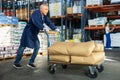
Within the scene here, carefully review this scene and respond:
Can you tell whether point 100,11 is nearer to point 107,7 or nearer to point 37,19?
point 107,7

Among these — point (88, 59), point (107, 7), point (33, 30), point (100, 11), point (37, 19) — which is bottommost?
point (88, 59)

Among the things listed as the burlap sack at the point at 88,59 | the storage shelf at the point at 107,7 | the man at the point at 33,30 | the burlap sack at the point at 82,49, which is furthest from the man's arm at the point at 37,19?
the storage shelf at the point at 107,7

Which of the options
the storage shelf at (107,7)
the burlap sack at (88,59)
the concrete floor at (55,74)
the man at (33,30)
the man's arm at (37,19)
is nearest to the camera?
the burlap sack at (88,59)

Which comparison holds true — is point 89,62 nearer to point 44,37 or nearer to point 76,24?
point 44,37

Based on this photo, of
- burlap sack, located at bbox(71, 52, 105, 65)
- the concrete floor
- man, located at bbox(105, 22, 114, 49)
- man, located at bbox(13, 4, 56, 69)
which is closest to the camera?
burlap sack, located at bbox(71, 52, 105, 65)

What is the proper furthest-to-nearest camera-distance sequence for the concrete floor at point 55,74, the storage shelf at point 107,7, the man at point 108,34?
the storage shelf at point 107,7 < the man at point 108,34 < the concrete floor at point 55,74

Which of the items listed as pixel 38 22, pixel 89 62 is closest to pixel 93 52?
pixel 89 62

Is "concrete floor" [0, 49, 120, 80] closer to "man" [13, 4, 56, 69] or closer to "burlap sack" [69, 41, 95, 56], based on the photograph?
"man" [13, 4, 56, 69]

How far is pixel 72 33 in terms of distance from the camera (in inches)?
518

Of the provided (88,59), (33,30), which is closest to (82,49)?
(88,59)

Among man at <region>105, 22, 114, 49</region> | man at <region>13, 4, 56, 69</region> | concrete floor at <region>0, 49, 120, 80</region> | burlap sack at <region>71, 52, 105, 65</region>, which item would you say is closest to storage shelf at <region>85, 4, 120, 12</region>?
man at <region>105, 22, 114, 49</region>

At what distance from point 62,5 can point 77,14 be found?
3.00ft

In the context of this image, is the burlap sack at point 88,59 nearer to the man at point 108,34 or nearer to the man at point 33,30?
the man at point 33,30

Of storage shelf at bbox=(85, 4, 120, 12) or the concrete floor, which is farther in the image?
storage shelf at bbox=(85, 4, 120, 12)
